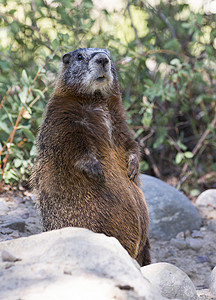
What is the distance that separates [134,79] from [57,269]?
5015mm

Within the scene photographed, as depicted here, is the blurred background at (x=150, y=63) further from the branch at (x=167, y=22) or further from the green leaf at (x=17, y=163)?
the green leaf at (x=17, y=163)

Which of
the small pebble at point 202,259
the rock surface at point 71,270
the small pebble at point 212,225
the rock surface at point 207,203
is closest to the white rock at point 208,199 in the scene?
the rock surface at point 207,203

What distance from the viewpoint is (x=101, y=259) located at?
2391 mm

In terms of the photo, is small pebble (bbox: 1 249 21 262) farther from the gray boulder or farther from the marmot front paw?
the gray boulder

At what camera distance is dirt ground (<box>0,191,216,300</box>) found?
14.6 ft

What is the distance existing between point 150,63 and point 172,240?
11.6ft

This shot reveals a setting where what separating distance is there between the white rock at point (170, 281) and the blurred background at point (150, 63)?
9.47ft

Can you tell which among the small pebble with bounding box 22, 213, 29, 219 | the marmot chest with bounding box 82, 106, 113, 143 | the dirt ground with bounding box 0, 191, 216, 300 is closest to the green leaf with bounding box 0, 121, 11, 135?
the dirt ground with bounding box 0, 191, 216, 300

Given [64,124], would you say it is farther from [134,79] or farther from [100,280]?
[134,79]

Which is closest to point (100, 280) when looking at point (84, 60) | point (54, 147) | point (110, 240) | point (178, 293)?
point (110, 240)

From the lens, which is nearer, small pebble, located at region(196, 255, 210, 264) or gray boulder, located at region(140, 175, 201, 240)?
small pebble, located at region(196, 255, 210, 264)

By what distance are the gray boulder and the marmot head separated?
1.86m

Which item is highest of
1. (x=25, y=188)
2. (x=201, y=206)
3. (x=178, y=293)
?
(x=178, y=293)

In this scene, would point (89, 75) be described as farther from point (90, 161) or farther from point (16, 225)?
point (16, 225)
